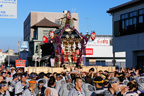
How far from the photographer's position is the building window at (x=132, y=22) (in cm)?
3082

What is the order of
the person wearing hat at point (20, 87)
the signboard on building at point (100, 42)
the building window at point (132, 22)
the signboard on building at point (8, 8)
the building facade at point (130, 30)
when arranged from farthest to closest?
the signboard on building at point (100, 42), the building facade at point (130, 30), the building window at point (132, 22), the signboard on building at point (8, 8), the person wearing hat at point (20, 87)

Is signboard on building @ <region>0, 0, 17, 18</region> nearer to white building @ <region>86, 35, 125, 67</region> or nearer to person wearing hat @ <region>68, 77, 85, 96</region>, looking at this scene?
person wearing hat @ <region>68, 77, 85, 96</region>

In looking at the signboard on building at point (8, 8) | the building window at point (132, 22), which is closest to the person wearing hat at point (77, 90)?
the signboard on building at point (8, 8)

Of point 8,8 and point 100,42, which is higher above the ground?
point 8,8

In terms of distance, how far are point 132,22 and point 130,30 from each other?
1.03 m

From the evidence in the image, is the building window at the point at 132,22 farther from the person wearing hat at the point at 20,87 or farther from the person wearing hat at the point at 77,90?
the person wearing hat at the point at 77,90

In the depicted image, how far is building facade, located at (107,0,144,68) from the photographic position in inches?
1218

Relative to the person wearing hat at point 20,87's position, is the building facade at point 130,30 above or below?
above

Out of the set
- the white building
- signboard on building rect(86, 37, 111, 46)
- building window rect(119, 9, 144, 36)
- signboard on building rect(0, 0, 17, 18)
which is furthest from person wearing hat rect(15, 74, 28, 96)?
signboard on building rect(86, 37, 111, 46)

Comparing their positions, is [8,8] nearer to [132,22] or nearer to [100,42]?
[132,22]

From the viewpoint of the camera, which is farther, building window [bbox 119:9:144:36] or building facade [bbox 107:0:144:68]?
building facade [bbox 107:0:144:68]

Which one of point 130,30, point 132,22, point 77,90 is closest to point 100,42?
point 130,30

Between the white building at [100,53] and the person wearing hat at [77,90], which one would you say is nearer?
the person wearing hat at [77,90]

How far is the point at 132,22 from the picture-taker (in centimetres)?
3212
